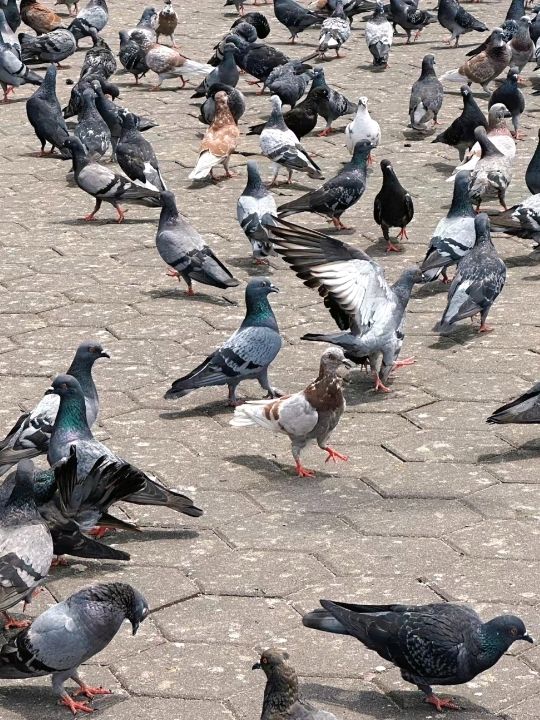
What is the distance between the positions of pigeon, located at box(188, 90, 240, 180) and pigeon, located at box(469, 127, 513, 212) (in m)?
2.00

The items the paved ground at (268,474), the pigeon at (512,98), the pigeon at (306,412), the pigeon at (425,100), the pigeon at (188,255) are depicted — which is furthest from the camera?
the pigeon at (512,98)

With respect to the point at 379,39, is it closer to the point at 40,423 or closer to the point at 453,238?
the point at 453,238

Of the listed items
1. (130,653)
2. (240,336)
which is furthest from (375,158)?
(130,653)

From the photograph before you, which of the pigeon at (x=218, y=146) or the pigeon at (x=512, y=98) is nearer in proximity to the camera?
the pigeon at (x=218, y=146)

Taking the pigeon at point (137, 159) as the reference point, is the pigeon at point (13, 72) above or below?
below

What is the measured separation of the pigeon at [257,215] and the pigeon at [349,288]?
6.69ft

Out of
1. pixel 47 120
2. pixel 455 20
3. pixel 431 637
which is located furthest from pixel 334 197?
pixel 455 20

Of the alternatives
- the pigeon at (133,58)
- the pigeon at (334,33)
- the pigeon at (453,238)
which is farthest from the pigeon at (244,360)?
the pigeon at (334,33)

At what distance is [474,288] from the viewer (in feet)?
28.8

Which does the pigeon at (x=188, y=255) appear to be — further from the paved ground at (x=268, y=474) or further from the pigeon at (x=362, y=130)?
the pigeon at (x=362, y=130)

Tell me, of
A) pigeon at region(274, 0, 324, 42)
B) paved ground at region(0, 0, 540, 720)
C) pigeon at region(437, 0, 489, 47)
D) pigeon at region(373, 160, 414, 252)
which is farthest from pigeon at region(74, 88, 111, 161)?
pigeon at region(437, 0, 489, 47)

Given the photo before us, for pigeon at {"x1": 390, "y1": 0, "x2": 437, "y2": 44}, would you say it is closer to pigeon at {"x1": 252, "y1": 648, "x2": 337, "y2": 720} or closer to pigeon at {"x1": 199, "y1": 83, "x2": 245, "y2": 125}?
pigeon at {"x1": 199, "y1": 83, "x2": 245, "y2": 125}

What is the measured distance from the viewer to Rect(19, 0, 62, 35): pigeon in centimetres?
1788

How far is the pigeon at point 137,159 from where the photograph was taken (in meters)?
11.6
